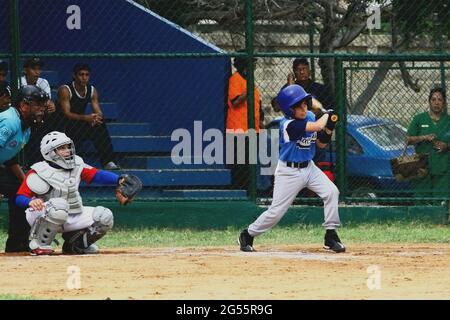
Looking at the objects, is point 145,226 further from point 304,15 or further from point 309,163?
point 304,15

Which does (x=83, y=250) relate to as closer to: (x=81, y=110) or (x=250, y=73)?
(x=81, y=110)

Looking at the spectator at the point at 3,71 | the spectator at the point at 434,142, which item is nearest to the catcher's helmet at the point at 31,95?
the spectator at the point at 3,71

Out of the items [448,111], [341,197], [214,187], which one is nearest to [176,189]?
[214,187]

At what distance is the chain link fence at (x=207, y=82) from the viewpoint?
1534 cm

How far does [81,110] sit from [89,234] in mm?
3168

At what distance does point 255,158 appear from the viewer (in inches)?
598

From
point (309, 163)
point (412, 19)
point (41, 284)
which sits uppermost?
point (412, 19)

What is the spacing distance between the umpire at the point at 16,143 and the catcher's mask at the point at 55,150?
0.36m

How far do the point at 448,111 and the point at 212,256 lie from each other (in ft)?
16.5

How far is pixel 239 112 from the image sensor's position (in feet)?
50.5

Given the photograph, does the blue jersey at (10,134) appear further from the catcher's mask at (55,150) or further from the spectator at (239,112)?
the spectator at (239,112)

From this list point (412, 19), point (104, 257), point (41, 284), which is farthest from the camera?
point (412, 19)

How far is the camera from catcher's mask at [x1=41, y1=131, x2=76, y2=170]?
40.4ft

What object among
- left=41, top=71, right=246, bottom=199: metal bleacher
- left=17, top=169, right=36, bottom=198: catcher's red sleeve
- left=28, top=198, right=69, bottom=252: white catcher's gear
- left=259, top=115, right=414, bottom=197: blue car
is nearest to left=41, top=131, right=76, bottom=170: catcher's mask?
left=17, top=169, right=36, bottom=198: catcher's red sleeve
